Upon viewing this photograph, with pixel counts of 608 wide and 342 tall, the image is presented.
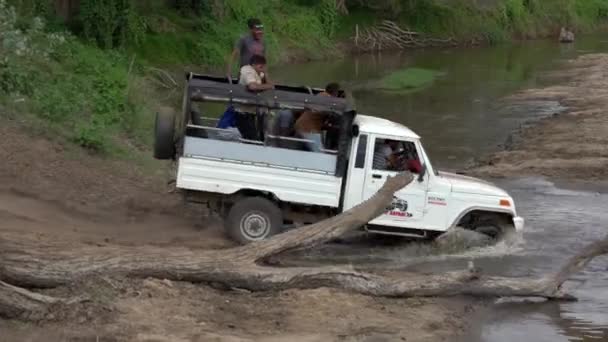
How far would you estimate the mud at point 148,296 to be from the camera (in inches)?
358

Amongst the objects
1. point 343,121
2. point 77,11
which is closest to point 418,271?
point 343,121

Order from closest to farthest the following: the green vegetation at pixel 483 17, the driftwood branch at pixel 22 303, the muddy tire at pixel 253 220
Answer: the driftwood branch at pixel 22 303 < the muddy tire at pixel 253 220 < the green vegetation at pixel 483 17

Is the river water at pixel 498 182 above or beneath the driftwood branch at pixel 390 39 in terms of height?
beneath

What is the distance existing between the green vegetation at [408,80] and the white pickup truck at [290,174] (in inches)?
999

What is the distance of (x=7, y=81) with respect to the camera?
1803 cm

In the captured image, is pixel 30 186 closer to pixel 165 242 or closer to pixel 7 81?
pixel 165 242

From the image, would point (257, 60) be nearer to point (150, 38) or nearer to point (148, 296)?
point (148, 296)

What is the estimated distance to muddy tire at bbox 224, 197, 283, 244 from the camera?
13.1m

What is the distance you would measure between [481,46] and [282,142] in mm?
48449

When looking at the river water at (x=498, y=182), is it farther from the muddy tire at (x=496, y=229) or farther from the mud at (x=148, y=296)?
the mud at (x=148, y=296)

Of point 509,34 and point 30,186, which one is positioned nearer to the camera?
point 30,186

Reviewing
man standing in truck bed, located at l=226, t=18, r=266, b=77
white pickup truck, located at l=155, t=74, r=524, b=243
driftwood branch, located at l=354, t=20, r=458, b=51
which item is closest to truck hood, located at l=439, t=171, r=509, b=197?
white pickup truck, located at l=155, t=74, r=524, b=243

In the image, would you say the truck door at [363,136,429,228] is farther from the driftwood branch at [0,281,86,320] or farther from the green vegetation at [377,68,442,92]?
the green vegetation at [377,68,442,92]

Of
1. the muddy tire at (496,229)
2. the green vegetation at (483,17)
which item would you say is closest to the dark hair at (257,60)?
the muddy tire at (496,229)
